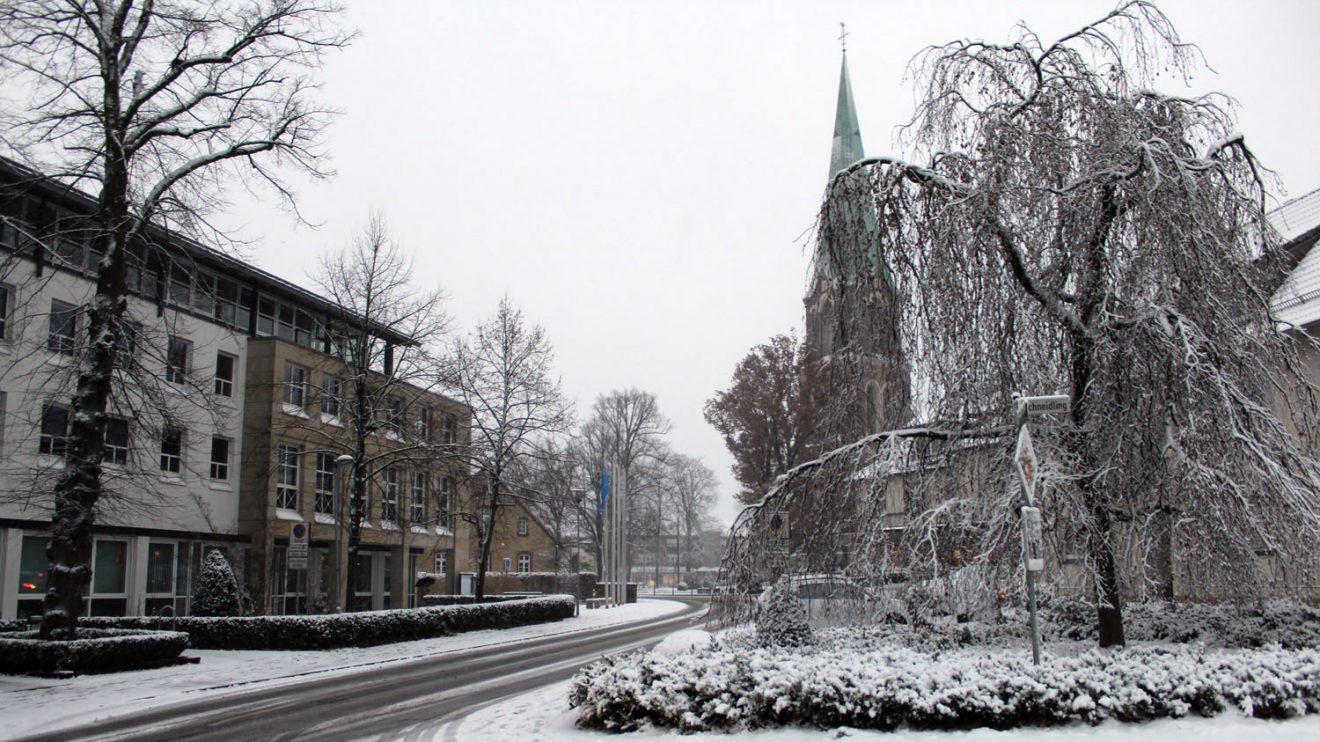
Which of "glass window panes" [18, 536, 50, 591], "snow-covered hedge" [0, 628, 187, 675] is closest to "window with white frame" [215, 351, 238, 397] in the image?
"glass window panes" [18, 536, 50, 591]

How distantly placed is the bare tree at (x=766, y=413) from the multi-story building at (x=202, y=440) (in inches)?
447

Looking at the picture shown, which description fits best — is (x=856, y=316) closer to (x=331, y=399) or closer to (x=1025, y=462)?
(x=1025, y=462)

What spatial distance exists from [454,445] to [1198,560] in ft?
70.6

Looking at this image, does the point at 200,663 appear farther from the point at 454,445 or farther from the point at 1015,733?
the point at 1015,733

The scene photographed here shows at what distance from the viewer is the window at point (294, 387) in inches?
1314

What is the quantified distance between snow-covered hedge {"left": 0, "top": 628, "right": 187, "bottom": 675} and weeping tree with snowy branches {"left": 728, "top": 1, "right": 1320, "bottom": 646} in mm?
12890

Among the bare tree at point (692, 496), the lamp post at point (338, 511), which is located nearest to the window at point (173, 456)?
the lamp post at point (338, 511)

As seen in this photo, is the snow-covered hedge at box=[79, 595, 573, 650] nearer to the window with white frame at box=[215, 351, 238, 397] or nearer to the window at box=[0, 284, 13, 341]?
the window at box=[0, 284, 13, 341]

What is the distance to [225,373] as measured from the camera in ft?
106

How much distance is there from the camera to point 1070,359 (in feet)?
39.1

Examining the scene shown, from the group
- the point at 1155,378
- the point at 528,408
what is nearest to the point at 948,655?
the point at 1155,378

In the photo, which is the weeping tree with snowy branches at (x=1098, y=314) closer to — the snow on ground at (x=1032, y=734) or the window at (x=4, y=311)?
the snow on ground at (x=1032, y=734)

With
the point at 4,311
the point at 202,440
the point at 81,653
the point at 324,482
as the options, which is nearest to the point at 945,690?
the point at 81,653

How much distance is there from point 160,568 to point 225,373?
715 cm
